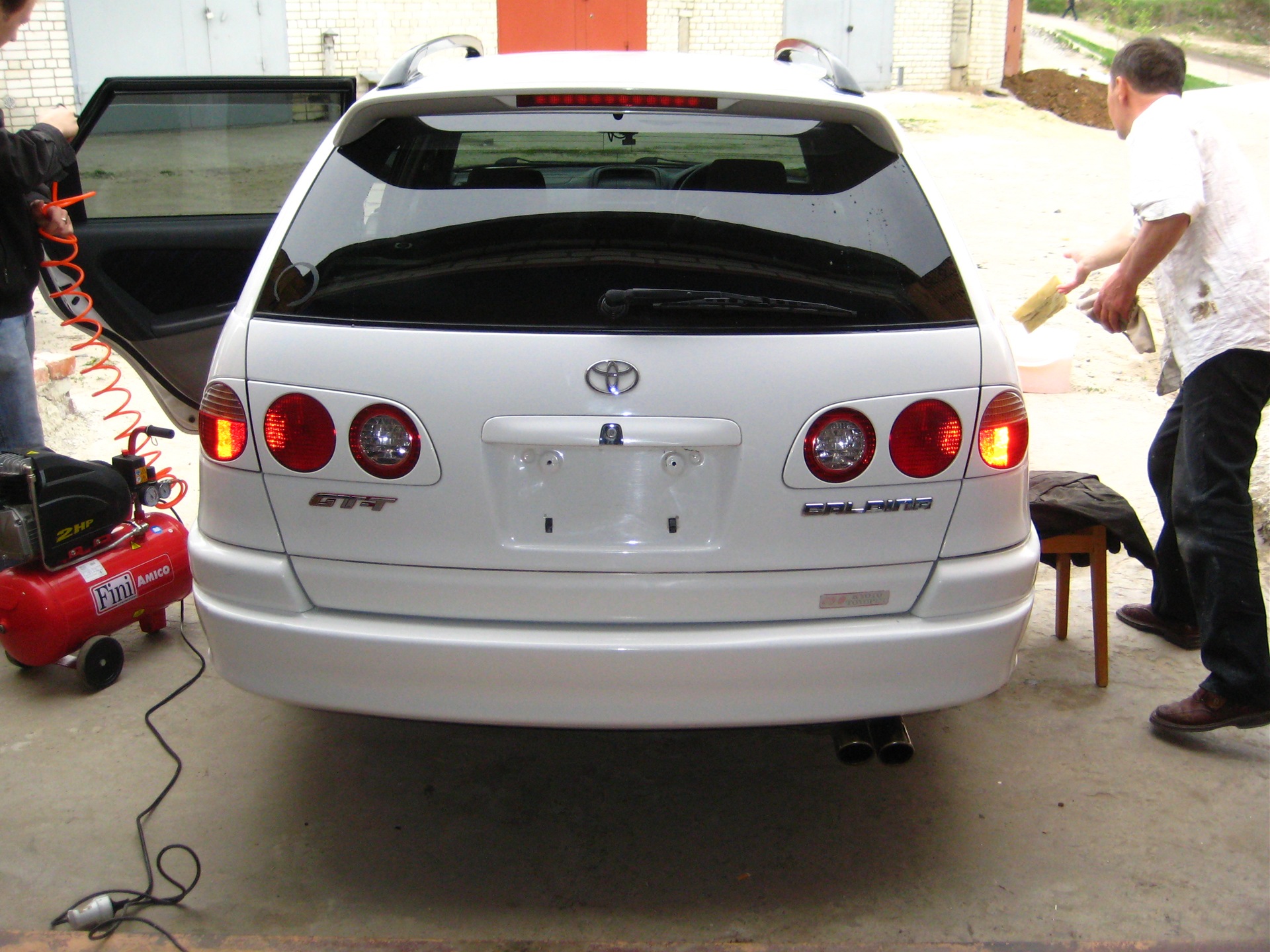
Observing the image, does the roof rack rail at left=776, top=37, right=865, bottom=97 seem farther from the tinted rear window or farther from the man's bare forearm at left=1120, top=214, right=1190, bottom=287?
the man's bare forearm at left=1120, top=214, right=1190, bottom=287

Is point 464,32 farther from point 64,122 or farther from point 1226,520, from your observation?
point 1226,520

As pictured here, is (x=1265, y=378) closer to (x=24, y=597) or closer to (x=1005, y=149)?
(x=24, y=597)

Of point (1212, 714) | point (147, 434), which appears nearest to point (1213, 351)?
point (1212, 714)

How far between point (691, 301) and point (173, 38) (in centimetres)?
1733

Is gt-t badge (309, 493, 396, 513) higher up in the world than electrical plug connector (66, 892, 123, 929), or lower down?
higher up

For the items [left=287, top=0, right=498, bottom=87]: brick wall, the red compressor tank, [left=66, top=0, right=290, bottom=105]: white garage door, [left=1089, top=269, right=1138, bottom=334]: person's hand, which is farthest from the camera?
[left=287, top=0, right=498, bottom=87]: brick wall

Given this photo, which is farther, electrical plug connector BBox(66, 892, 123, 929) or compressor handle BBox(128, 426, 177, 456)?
compressor handle BBox(128, 426, 177, 456)

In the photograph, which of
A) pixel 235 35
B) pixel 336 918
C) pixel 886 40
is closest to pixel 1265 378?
pixel 336 918

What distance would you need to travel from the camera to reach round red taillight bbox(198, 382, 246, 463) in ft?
7.64

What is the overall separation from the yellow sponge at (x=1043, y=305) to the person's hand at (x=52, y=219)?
3.12 meters

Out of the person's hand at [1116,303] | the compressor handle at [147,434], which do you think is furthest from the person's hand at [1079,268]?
the compressor handle at [147,434]

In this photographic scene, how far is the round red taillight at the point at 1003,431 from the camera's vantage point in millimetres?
2320

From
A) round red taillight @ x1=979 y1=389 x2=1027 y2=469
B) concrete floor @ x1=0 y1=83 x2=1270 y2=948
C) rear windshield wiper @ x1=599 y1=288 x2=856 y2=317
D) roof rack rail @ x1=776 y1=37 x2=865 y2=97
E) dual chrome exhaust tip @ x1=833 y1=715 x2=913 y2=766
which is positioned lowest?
concrete floor @ x1=0 y1=83 x2=1270 y2=948

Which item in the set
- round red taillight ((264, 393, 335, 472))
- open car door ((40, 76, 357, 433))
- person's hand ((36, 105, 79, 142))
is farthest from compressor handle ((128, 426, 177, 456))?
round red taillight ((264, 393, 335, 472))
